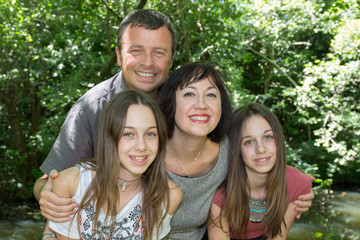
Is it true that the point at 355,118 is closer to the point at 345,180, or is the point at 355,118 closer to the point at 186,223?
the point at 345,180

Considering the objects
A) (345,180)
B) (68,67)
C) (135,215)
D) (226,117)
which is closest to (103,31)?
(68,67)

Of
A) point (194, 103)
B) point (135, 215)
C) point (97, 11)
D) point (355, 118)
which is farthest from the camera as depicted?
point (355, 118)

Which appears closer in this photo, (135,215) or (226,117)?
(135,215)

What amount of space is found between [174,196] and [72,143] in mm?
841

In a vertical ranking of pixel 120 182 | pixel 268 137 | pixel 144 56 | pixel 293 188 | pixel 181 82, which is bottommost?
pixel 293 188

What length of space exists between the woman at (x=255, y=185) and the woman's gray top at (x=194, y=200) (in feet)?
0.23

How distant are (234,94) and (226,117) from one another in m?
3.32

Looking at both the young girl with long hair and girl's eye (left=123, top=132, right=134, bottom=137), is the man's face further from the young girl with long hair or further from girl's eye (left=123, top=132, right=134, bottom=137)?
girl's eye (left=123, top=132, right=134, bottom=137)

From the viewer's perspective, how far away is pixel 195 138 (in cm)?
267

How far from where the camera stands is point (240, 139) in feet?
9.26

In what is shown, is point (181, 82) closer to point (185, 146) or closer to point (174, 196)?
point (185, 146)

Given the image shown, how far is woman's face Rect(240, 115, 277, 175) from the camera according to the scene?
276cm

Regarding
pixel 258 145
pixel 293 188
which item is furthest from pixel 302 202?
pixel 258 145

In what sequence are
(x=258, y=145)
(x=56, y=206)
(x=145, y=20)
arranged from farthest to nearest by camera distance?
(x=145, y=20), (x=258, y=145), (x=56, y=206)
